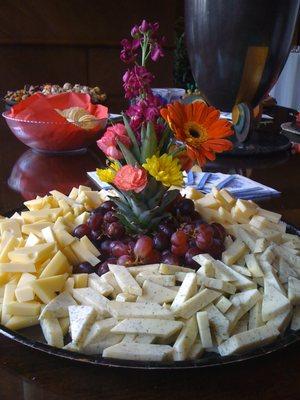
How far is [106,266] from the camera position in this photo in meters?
0.51

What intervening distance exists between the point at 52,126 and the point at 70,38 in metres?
1.84

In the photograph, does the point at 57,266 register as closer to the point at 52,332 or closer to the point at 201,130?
the point at 52,332

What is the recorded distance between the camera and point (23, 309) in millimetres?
438

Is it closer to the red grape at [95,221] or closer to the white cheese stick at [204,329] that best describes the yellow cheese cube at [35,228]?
the red grape at [95,221]

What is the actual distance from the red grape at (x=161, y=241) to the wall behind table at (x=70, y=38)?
6.70 ft

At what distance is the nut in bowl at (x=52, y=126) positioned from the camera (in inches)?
39.3

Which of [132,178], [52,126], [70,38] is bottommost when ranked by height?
[70,38]

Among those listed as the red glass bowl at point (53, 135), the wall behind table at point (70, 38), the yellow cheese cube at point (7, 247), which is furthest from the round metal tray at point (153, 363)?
the wall behind table at point (70, 38)

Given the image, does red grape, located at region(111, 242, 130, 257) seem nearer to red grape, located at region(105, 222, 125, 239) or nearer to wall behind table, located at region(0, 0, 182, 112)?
red grape, located at region(105, 222, 125, 239)

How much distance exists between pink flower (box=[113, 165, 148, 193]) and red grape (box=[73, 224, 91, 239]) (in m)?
Result: 0.11

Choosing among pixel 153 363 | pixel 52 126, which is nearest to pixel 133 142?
pixel 153 363

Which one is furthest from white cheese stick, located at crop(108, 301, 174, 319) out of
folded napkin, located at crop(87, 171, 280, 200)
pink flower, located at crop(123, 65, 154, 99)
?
folded napkin, located at crop(87, 171, 280, 200)

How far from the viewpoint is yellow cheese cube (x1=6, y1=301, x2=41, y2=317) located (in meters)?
0.43

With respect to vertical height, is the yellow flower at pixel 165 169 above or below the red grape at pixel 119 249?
above
